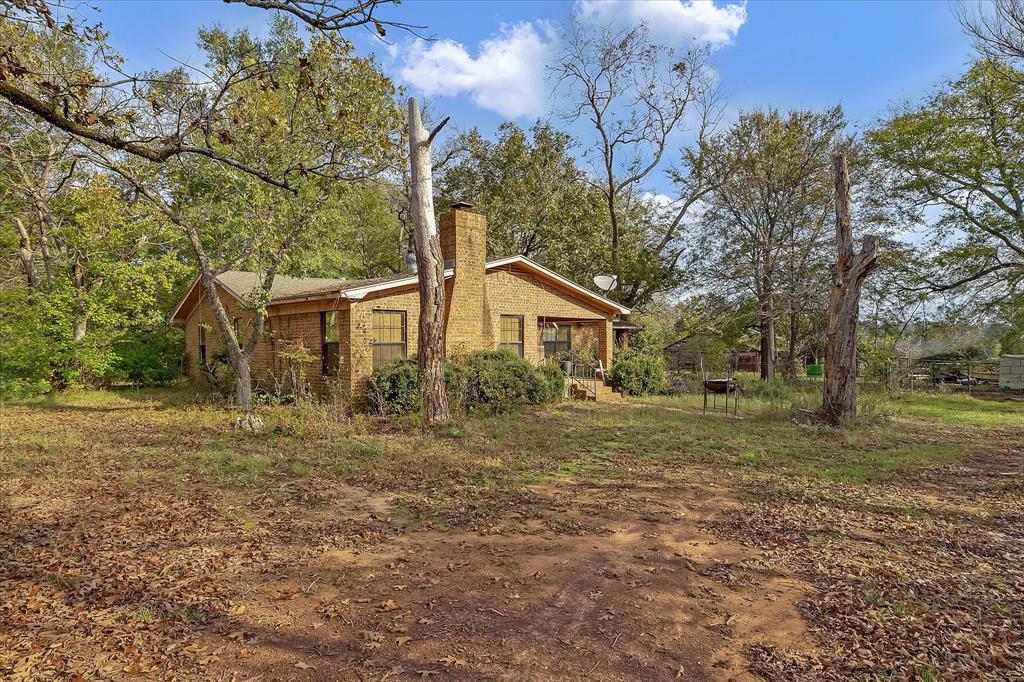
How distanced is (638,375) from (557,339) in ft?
10.8

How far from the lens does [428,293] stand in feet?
39.3

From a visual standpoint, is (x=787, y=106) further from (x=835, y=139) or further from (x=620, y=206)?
(x=620, y=206)

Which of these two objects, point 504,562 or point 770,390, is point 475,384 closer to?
point 504,562

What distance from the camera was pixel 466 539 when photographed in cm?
538

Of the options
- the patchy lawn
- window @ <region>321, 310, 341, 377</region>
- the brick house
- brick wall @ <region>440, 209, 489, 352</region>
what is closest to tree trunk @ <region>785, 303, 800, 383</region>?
the brick house

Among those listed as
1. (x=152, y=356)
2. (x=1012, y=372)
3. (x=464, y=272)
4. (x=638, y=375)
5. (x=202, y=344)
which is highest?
(x=464, y=272)

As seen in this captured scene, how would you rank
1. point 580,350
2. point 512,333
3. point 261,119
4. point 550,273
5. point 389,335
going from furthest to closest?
point 580,350 → point 550,273 → point 512,333 → point 389,335 → point 261,119

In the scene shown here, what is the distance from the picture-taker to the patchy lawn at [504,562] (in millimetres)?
3391

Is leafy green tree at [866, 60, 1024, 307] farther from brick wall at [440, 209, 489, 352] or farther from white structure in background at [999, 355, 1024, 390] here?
brick wall at [440, 209, 489, 352]

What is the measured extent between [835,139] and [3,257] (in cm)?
3268

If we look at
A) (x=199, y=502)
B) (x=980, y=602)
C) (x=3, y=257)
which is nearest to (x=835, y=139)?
(x=980, y=602)

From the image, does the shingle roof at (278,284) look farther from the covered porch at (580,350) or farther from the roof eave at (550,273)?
the covered porch at (580,350)

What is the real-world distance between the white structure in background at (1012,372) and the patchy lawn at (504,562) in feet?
52.8

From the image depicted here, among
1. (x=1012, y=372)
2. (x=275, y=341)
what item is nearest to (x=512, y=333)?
(x=275, y=341)
